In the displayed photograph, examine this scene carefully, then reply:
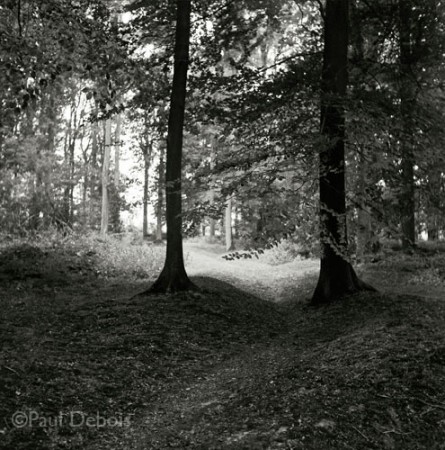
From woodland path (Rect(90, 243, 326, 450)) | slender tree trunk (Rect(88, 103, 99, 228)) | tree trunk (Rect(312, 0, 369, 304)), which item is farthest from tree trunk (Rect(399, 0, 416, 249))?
slender tree trunk (Rect(88, 103, 99, 228))

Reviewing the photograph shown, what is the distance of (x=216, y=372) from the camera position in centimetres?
623

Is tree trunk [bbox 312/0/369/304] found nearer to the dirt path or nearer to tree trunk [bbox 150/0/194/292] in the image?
the dirt path

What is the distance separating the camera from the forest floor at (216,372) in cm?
381

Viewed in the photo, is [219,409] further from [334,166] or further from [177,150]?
[177,150]

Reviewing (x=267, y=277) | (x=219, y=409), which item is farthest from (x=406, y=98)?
(x=267, y=277)

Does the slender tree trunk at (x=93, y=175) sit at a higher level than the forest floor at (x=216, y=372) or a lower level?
higher

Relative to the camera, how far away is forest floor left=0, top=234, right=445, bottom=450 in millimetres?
3811

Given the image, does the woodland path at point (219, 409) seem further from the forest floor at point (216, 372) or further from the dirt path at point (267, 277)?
the dirt path at point (267, 277)

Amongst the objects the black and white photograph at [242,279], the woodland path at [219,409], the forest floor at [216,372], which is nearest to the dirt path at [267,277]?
the black and white photograph at [242,279]

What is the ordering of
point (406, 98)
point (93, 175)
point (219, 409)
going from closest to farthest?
point (219, 409)
point (406, 98)
point (93, 175)

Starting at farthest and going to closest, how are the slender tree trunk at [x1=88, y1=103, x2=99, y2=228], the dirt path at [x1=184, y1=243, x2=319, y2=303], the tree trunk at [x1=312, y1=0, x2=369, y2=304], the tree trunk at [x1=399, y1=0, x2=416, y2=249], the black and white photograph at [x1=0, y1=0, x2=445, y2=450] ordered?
1. the slender tree trunk at [x1=88, y1=103, x2=99, y2=228]
2. the dirt path at [x1=184, y1=243, x2=319, y2=303]
3. the tree trunk at [x1=312, y1=0, x2=369, y2=304]
4. the tree trunk at [x1=399, y1=0, x2=416, y2=249]
5. the black and white photograph at [x1=0, y1=0, x2=445, y2=450]

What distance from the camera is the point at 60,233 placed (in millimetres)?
18406

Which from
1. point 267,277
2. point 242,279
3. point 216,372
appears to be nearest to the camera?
point 216,372

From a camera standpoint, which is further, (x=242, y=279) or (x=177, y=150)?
(x=242, y=279)
